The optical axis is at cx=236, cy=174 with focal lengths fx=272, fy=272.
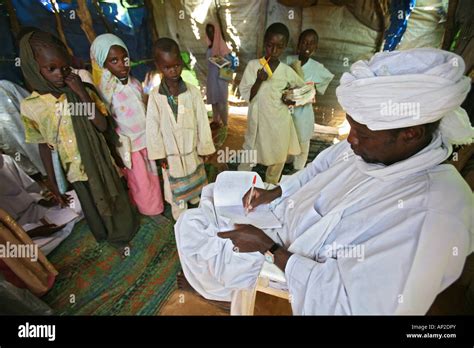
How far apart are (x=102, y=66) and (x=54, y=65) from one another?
0.20 metres

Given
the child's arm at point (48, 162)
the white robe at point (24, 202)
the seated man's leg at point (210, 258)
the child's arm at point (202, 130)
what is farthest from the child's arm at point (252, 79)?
the white robe at point (24, 202)

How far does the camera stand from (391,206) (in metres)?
0.78

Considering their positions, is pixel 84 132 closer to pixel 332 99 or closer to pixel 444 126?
pixel 332 99

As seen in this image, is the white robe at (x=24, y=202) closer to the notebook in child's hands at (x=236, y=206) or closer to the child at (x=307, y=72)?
the notebook in child's hands at (x=236, y=206)

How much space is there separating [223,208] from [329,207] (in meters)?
0.44

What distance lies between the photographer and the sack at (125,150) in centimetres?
143

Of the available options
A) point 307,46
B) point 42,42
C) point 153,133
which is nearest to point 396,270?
point 307,46

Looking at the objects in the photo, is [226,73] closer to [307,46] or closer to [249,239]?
[307,46]

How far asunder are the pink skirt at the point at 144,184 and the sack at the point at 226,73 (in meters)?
0.59

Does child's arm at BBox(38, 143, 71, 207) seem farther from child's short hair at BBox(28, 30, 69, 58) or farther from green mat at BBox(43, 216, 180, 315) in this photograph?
child's short hair at BBox(28, 30, 69, 58)

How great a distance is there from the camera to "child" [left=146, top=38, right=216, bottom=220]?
49.3 inches

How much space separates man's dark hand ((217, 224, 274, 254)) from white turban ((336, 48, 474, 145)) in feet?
1.72
